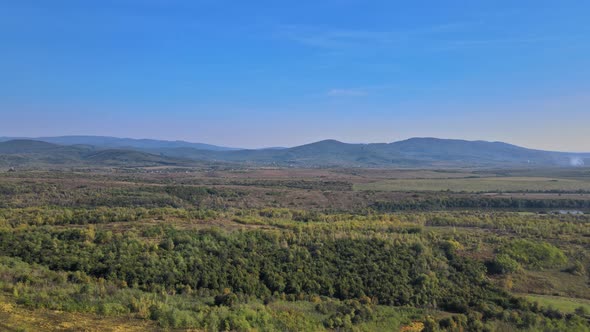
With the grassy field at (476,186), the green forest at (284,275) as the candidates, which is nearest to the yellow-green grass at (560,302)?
the green forest at (284,275)

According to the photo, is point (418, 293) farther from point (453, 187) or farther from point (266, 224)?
point (453, 187)

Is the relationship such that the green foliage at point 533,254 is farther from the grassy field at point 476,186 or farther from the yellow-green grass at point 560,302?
the grassy field at point 476,186

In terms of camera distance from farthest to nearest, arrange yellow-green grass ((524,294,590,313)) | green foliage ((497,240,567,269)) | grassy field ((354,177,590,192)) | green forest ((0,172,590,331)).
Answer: grassy field ((354,177,590,192))
green foliage ((497,240,567,269))
yellow-green grass ((524,294,590,313))
green forest ((0,172,590,331))

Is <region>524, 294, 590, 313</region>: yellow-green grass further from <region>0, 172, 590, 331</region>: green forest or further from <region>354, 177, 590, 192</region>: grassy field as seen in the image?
<region>354, 177, 590, 192</region>: grassy field

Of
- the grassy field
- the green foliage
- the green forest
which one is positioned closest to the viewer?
the green forest

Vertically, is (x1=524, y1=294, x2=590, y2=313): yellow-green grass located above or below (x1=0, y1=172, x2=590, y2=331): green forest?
below

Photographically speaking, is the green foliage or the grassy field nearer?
the green foliage

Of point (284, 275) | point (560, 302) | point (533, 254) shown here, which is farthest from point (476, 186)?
point (284, 275)

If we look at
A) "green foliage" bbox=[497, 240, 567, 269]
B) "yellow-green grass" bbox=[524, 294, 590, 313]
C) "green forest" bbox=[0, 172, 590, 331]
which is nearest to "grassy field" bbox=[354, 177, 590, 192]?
"green forest" bbox=[0, 172, 590, 331]

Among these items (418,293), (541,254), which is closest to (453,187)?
(541,254)
